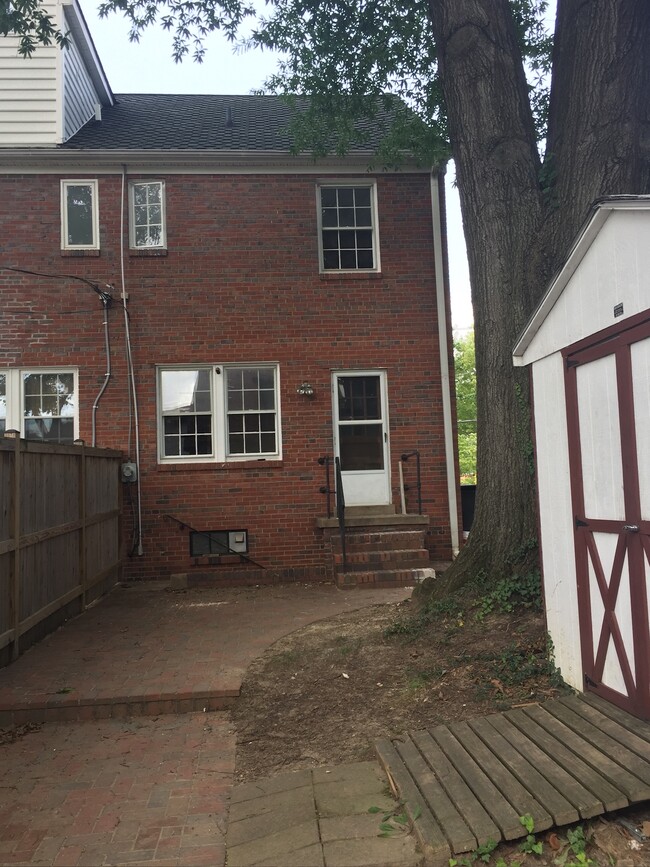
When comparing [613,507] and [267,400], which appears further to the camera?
[267,400]

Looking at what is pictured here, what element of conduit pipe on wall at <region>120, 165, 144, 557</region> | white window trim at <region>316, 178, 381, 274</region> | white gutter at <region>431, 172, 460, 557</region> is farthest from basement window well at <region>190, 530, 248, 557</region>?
white window trim at <region>316, 178, 381, 274</region>

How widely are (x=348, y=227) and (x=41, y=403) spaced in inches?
212

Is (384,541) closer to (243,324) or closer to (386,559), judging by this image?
(386,559)

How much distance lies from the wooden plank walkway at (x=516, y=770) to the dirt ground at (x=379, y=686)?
335mm

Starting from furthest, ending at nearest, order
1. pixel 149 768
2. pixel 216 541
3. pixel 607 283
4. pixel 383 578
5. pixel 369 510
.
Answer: pixel 369 510
pixel 216 541
pixel 383 578
pixel 149 768
pixel 607 283

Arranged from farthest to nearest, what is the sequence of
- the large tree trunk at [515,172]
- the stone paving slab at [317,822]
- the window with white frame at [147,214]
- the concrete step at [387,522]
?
the window with white frame at [147,214] < the concrete step at [387,522] < the large tree trunk at [515,172] < the stone paving slab at [317,822]

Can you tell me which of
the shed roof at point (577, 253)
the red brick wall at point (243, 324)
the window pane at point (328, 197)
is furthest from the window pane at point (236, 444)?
the shed roof at point (577, 253)

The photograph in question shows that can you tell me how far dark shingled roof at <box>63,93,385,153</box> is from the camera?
10.4 m

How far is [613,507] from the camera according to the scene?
3.67 metres

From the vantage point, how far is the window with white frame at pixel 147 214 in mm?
10172

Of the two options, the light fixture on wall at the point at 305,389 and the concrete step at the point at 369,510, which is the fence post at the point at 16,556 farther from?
the concrete step at the point at 369,510

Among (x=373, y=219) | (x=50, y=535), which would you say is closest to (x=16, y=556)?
(x=50, y=535)

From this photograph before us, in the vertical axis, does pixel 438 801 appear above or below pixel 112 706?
above

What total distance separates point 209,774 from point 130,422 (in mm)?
6724
